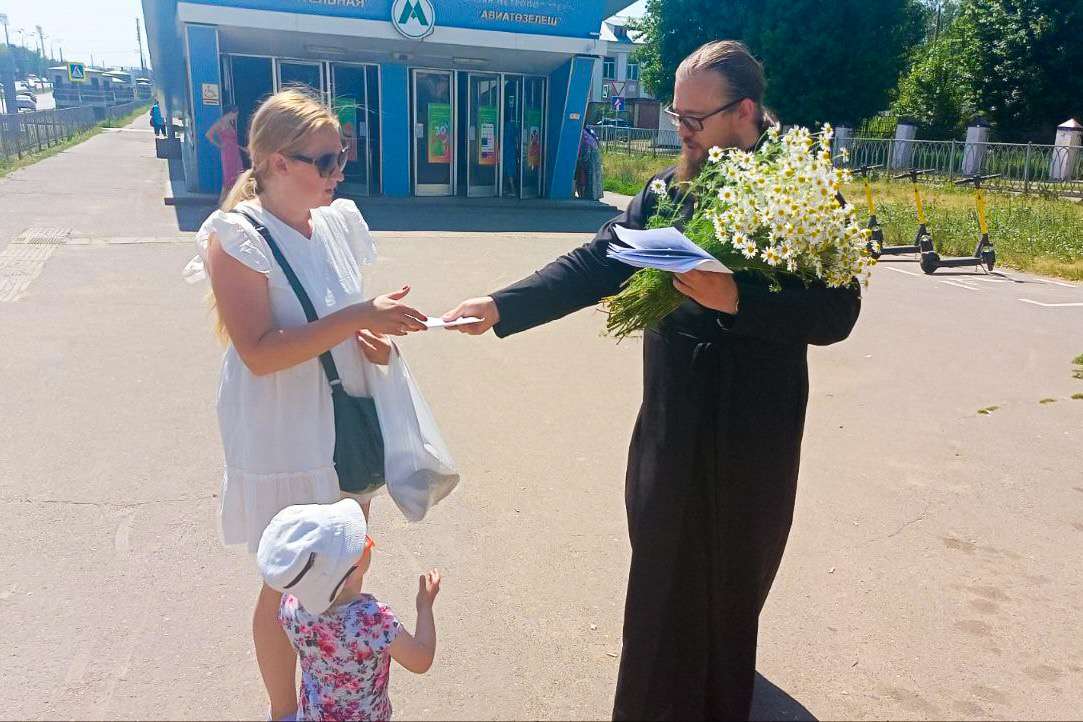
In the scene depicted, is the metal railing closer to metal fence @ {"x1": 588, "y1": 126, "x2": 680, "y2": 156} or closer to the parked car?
the parked car

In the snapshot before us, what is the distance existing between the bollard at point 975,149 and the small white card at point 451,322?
87.5ft

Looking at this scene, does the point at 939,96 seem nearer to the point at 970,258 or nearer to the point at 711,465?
the point at 970,258

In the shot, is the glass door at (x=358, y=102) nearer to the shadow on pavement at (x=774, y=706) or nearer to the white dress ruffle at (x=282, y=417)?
the white dress ruffle at (x=282, y=417)

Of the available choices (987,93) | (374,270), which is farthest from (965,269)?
(987,93)

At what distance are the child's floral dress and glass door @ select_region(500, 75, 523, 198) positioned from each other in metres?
17.8

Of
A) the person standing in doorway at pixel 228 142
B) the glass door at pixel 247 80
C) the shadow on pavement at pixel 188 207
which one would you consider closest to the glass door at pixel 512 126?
the glass door at pixel 247 80

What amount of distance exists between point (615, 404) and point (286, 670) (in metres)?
3.81

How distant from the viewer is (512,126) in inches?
758

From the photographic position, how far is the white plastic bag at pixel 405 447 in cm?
250

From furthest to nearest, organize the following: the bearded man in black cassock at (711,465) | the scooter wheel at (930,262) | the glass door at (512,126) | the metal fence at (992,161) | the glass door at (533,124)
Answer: the metal fence at (992,161), the glass door at (533,124), the glass door at (512,126), the scooter wheel at (930,262), the bearded man in black cassock at (711,465)

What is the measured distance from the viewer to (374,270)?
35.1 feet

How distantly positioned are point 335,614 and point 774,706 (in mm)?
1604

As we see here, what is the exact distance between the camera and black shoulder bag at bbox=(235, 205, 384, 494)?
249 centimetres

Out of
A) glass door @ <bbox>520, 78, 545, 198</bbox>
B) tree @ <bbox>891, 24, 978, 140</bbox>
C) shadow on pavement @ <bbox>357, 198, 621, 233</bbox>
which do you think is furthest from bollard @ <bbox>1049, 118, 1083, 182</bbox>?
tree @ <bbox>891, 24, 978, 140</bbox>
